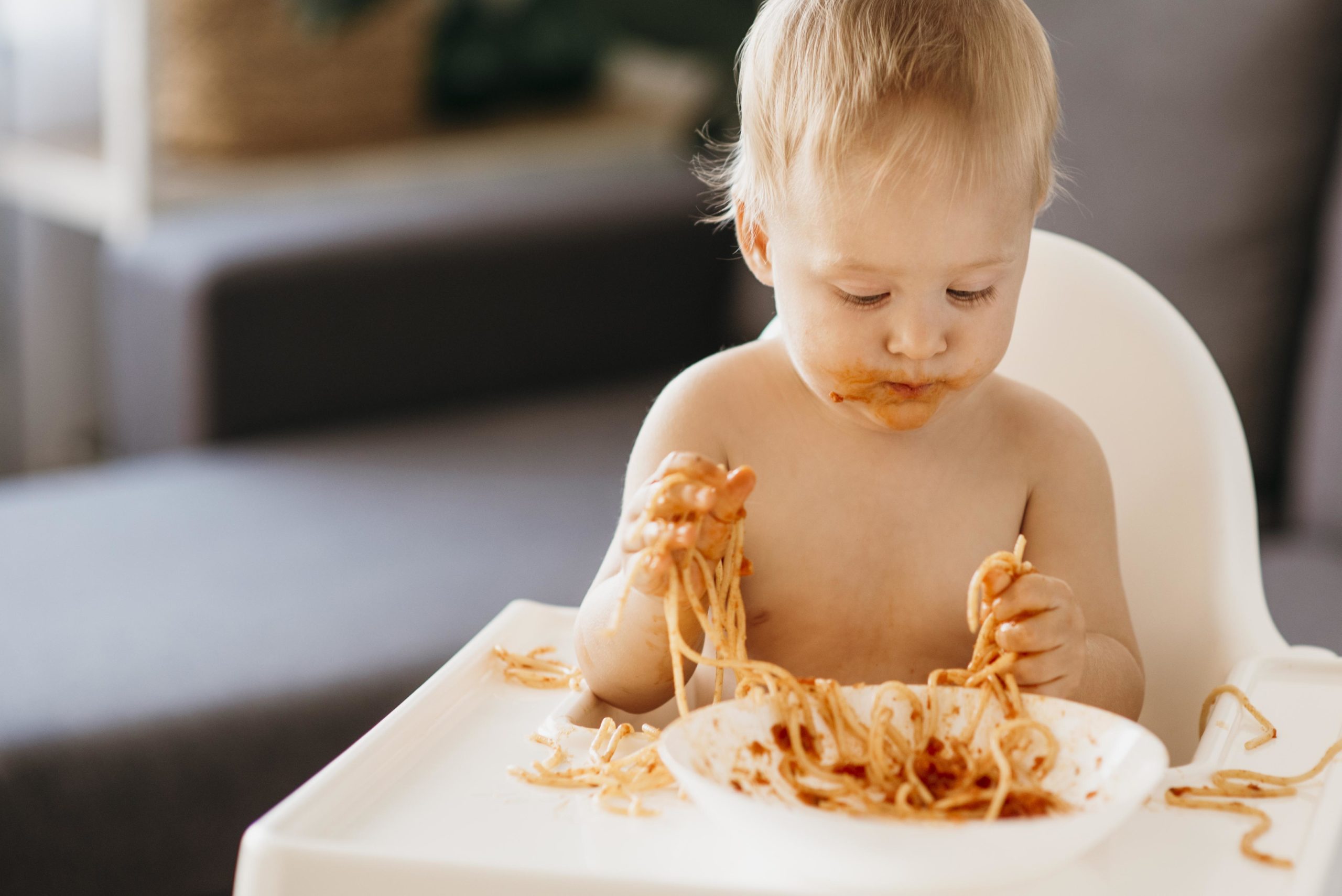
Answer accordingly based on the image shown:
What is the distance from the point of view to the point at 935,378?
26.9 inches

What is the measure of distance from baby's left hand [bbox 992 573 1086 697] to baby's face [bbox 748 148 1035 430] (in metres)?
0.10

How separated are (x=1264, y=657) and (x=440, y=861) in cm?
42

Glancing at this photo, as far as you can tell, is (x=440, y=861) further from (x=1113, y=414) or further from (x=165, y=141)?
(x=165, y=141)

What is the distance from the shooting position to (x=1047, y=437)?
810mm

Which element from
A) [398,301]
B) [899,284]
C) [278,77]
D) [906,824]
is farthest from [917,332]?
[278,77]

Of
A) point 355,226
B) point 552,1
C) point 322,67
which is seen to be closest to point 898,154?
point 355,226

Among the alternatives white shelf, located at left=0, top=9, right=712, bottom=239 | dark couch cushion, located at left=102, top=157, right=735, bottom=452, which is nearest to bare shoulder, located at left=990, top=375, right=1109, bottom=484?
dark couch cushion, located at left=102, top=157, right=735, bottom=452

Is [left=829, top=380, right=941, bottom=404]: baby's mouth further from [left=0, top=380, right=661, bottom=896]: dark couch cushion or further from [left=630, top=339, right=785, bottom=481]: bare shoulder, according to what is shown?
[left=0, top=380, right=661, bottom=896]: dark couch cushion

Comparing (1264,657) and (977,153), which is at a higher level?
(977,153)

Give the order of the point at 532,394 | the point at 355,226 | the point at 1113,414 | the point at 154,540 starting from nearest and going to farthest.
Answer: the point at 1113,414
the point at 154,540
the point at 355,226
the point at 532,394

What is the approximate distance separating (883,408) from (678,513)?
0.15 meters

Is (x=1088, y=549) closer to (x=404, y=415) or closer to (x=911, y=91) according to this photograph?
(x=911, y=91)

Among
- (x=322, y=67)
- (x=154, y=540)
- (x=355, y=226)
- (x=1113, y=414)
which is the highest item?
(x=322, y=67)

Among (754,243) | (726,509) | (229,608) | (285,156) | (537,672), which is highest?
(285,156)
